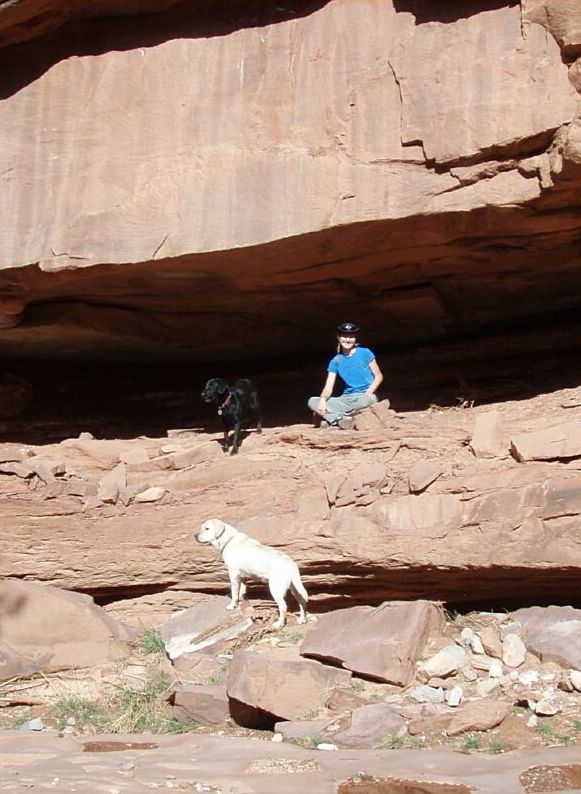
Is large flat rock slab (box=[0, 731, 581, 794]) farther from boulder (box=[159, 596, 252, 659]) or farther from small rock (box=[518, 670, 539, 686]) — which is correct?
boulder (box=[159, 596, 252, 659])

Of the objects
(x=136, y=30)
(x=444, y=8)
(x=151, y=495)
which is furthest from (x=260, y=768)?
(x=136, y=30)

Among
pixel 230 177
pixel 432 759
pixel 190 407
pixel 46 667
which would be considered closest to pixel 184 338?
pixel 190 407

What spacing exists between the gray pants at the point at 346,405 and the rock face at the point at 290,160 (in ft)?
3.47

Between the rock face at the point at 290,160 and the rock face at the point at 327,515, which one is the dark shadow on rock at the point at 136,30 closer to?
the rock face at the point at 290,160

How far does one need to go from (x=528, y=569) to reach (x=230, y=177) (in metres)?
3.88

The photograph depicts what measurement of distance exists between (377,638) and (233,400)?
10.8 feet

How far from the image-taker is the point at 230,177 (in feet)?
26.2

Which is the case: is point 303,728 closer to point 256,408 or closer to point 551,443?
point 551,443

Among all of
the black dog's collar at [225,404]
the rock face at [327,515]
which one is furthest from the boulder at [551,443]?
the black dog's collar at [225,404]

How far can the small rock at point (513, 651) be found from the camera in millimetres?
6078

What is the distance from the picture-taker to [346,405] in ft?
27.7

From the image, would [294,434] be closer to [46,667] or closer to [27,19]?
[46,667]

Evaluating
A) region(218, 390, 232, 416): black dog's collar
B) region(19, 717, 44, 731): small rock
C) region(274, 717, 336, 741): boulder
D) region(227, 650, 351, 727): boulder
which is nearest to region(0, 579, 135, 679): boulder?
region(19, 717, 44, 731): small rock

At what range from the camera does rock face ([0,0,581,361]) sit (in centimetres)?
727
